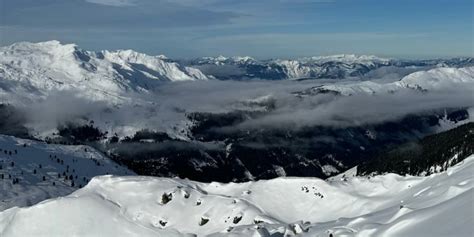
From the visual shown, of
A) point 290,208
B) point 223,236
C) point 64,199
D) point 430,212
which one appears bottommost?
point 290,208

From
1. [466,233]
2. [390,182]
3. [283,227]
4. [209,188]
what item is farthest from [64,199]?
[466,233]

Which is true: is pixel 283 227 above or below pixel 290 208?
above

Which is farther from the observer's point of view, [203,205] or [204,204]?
[204,204]

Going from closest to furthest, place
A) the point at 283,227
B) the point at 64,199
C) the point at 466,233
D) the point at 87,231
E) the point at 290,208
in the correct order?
the point at 466,233 < the point at 283,227 < the point at 87,231 < the point at 64,199 < the point at 290,208

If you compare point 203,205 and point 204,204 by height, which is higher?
point 204,204

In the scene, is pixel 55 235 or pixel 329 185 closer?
pixel 55 235

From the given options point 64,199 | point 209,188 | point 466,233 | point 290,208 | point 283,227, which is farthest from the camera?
point 209,188

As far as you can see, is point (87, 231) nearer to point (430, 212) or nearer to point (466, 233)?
point (430, 212)
